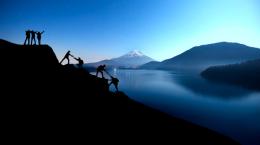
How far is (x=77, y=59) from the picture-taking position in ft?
55.3

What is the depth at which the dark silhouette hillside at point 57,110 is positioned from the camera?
754cm

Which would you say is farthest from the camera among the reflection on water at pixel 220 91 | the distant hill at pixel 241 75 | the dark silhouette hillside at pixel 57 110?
the distant hill at pixel 241 75

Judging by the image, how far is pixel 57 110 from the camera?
908 cm

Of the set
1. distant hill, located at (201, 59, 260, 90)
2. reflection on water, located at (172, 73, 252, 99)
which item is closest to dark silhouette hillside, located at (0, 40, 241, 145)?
reflection on water, located at (172, 73, 252, 99)

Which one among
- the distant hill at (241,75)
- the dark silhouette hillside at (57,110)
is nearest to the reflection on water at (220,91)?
the distant hill at (241,75)

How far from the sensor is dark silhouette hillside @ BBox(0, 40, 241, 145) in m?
7.54

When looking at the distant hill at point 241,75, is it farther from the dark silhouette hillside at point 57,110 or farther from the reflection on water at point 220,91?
the dark silhouette hillside at point 57,110

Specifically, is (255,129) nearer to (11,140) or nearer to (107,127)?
(107,127)

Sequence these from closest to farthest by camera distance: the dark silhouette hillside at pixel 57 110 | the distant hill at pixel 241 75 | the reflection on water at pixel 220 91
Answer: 1. the dark silhouette hillside at pixel 57 110
2. the reflection on water at pixel 220 91
3. the distant hill at pixel 241 75

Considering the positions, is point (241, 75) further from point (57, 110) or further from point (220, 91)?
point (57, 110)

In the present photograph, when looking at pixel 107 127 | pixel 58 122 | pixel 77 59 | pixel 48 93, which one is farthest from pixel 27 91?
pixel 77 59

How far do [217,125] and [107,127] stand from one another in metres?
41.0

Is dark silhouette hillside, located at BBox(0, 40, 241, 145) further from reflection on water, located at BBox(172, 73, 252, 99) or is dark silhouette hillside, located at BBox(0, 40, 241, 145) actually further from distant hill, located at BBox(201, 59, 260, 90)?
distant hill, located at BBox(201, 59, 260, 90)

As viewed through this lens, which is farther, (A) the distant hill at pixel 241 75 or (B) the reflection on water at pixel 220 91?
(A) the distant hill at pixel 241 75
